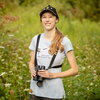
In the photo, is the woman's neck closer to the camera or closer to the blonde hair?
the blonde hair

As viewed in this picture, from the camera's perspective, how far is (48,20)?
12.7 feet

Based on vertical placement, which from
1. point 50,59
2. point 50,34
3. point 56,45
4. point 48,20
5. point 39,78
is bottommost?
point 39,78

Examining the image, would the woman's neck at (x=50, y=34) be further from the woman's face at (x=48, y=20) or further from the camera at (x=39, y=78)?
the camera at (x=39, y=78)

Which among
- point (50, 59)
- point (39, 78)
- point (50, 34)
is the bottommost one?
point (39, 78)

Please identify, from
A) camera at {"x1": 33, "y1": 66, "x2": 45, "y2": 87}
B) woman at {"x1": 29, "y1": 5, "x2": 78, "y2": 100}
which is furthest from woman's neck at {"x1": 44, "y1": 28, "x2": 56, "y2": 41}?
camera at {"x1": 33, "y1": 66, "x2": 45, "y2": 87}

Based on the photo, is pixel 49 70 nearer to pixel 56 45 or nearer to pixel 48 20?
pixel 56 45

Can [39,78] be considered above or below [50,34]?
below

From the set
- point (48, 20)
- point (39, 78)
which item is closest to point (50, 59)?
point (39, 78)

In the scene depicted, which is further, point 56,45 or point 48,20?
point 48,20

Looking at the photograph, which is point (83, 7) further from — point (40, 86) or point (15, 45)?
point (40, 86)

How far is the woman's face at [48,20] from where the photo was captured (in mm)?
3836

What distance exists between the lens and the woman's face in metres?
3.84

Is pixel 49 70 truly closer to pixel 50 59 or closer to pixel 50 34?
pixel 50 59

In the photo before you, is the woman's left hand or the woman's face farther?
the woman's face
